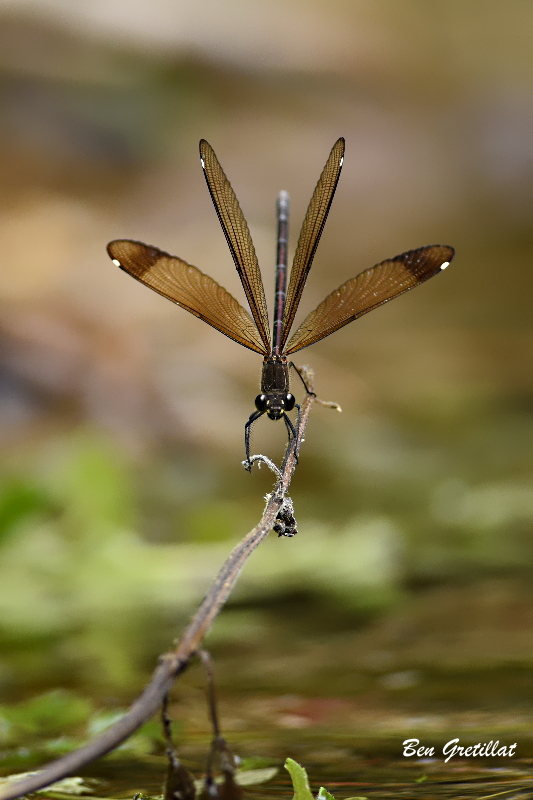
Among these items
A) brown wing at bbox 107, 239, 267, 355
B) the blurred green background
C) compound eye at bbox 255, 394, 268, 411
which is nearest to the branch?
compound eye at bbox 255, 394, 268, 411

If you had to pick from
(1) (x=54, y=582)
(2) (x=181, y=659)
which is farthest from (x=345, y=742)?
(1) (x=54, y=582)

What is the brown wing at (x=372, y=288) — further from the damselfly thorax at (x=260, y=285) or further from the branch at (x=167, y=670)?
Result: the branch at (x=167, y=670)

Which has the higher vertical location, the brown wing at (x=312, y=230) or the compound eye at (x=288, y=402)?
the brown wing at (x=312, y=230)

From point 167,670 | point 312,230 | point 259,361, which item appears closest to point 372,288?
point 312,230

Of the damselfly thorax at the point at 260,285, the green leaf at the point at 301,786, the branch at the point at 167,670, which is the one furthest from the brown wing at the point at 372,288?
the green leaf at the point at 301,786

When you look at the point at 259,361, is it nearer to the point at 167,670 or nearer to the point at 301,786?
the point at 301,786

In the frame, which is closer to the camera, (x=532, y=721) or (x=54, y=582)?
Answer: (x=532, y=721)

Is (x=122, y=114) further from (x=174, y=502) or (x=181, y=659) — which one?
(x=181, y=659)
